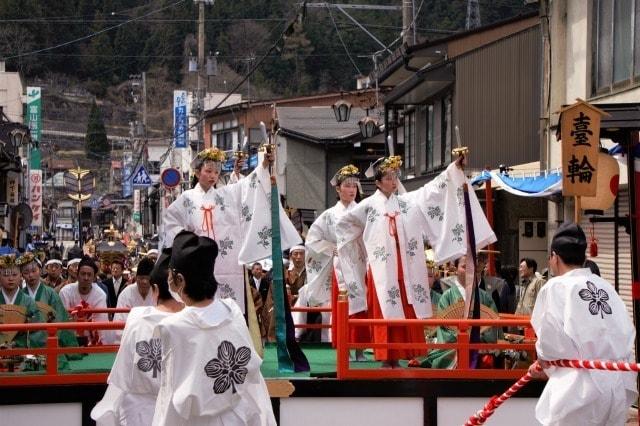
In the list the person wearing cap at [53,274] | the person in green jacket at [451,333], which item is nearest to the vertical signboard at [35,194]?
the person wearing cap at [53,274]

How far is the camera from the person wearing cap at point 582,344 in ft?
21.1

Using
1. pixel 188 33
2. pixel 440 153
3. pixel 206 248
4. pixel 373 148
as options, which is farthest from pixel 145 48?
pixel 206 248

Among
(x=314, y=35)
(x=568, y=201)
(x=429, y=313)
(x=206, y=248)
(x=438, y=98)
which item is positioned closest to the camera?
(x=206, y=248)

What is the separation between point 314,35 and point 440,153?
32375mm

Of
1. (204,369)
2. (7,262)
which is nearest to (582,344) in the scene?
(204,369)

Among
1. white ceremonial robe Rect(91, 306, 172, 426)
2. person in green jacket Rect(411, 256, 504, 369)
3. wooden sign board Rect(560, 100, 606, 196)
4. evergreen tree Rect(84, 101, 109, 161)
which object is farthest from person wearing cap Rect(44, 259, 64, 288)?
evergreen tree Rect(84, 101, 109, 161)

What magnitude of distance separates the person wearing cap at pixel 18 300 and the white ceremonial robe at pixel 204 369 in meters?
5.23

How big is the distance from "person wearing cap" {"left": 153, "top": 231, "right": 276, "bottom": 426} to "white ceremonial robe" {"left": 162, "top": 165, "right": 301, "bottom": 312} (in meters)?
4.88

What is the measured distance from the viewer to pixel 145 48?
70875mm

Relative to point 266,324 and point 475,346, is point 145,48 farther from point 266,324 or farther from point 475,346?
point 475,346

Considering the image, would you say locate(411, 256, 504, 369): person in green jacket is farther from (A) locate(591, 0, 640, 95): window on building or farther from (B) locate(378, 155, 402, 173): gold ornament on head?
(A) locate(591, 0, 640, 95): window on building

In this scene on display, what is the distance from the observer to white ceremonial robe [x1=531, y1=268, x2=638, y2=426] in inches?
254

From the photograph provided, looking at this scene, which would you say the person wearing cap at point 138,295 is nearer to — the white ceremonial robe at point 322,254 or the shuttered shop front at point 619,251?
the white ceremonial robe at point 322,254

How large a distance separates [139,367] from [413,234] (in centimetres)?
504
